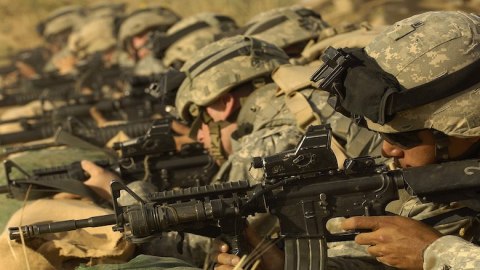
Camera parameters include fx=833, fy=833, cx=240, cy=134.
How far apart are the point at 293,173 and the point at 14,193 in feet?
8.60

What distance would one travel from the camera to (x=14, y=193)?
5453 millimetres

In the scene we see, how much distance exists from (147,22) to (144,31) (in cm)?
16

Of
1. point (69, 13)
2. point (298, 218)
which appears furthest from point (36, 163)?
point (69, 13)

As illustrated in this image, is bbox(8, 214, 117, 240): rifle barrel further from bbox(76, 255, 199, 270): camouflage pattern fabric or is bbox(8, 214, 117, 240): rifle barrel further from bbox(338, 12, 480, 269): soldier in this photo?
bbox(338, 12, 480, 269): soldier

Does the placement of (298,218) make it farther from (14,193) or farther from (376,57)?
(14,193)

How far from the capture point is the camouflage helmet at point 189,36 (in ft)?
28.4

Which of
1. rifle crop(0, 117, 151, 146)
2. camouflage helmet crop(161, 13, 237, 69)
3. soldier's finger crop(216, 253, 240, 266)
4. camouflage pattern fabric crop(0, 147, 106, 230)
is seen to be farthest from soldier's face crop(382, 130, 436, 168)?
camouflage helmet crop(161, 13, 237, 69)

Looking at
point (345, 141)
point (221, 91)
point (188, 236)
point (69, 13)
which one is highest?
point (69, 13)

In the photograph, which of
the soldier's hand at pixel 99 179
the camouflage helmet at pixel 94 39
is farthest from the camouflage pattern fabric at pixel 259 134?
the camouflage helmet at pixel 94 39

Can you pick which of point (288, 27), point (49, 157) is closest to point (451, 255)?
point (288, 27)

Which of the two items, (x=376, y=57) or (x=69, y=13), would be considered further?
(x=69, y=13)

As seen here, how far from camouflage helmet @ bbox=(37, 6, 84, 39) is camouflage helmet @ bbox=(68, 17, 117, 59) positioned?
1.64 m

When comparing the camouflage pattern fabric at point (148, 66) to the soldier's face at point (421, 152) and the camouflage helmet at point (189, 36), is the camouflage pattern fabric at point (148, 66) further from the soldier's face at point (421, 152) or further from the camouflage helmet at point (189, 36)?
the soldier's face at point (421, 152)

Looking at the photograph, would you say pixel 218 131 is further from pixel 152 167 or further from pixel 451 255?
pixel 451 255
